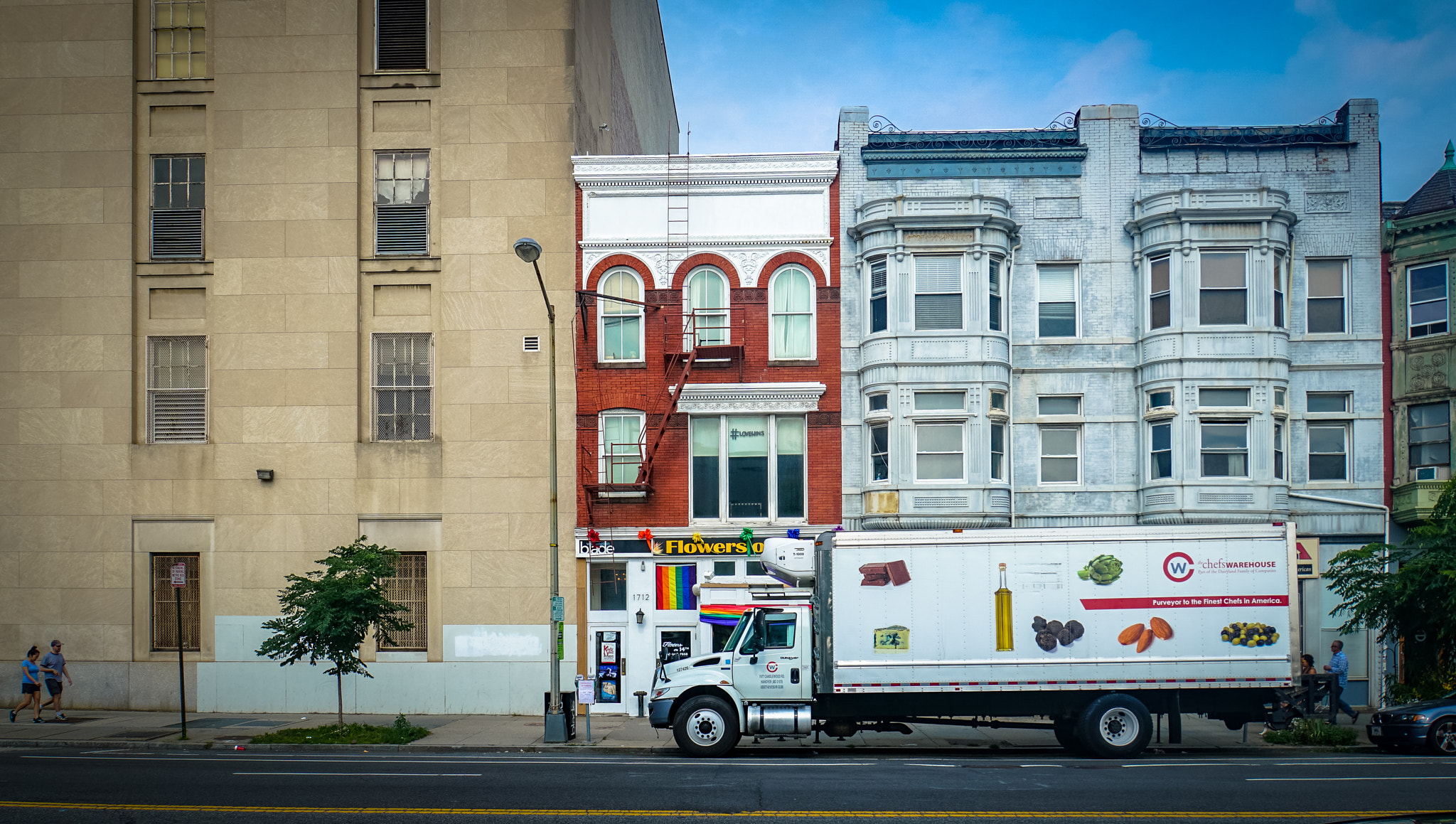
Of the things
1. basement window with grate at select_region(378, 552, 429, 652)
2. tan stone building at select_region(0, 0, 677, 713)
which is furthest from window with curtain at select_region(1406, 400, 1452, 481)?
basement window with grate at select_region(378, 552, 429, 652)

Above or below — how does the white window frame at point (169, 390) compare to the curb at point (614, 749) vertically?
above

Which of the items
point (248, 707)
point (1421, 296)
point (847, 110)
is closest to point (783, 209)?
point (847, 110)

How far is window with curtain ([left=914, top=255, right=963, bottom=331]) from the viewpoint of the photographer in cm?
2533

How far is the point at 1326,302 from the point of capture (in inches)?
1004

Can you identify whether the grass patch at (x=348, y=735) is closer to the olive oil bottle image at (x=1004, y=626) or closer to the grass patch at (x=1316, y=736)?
the olive oil bottle image at (x=1004, y=626)

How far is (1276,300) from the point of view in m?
24.9

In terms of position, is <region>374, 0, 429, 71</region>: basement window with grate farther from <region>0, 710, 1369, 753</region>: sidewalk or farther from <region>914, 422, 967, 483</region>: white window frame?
<region>0, 710, 1369, 753</region>: sidewalk

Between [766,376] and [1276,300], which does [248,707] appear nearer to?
[766,376]

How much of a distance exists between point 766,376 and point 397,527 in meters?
9.50

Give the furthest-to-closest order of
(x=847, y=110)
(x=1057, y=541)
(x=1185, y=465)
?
(x=847, y=110)
(x=1185, y=465)
(x=1057, y=541)

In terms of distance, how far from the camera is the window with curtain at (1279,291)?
981 inches

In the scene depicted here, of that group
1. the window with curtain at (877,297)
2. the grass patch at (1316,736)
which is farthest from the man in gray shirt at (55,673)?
the grass patch at (1316,736)

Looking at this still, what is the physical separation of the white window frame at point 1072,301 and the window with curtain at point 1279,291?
4.27m

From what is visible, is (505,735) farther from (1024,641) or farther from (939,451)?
(939,451)
